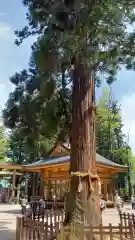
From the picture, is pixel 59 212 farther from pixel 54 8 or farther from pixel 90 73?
pixel 54 8

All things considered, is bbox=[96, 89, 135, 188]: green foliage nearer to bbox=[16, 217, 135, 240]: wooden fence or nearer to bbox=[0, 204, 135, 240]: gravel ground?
bbox=[0, 204, 135, 240]: gravel ground

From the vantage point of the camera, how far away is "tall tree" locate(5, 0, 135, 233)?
518 cm

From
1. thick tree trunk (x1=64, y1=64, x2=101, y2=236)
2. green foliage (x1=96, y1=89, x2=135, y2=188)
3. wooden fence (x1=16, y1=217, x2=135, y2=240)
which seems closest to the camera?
wooden fence (x1=16, y1=217, x2=135, y2=240)

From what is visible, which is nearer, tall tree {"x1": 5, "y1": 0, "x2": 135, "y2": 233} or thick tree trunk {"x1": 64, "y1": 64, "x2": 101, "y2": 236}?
tall tree {"x1": 5, "y1": 0, "x2": 135, "y2": 233}

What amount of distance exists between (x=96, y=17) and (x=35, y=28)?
3.33 metres

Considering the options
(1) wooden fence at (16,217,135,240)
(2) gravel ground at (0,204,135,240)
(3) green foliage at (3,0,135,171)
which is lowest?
(2) gravel ground at (0,204,135,240)

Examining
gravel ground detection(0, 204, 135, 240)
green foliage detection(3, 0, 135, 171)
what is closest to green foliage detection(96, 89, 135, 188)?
gravel ground detection(0, 204, 135, 240)

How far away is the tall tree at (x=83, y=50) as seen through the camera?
17.0ft

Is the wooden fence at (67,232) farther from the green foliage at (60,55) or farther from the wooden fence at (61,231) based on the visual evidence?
the green foliage at (60,55)

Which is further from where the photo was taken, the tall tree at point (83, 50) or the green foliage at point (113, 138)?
the green foliage at point (113, 138)

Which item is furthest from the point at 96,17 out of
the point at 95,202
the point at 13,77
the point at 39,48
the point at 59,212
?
the point at 59,212

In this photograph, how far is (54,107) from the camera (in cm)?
806

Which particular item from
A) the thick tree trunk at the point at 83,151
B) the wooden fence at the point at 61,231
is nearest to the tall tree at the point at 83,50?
the thick tree trunk at the point at 83,151

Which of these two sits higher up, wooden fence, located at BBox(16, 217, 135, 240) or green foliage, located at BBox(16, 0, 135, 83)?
green foliage, located at BBox(16, 0, 135, 83)
